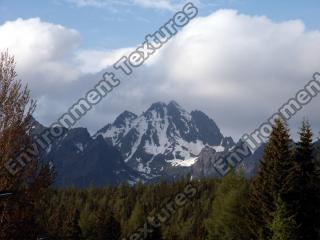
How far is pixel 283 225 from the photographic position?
3597 centimetres

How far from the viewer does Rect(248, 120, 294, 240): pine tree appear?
1564 inches

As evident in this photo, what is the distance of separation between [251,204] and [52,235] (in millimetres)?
23583

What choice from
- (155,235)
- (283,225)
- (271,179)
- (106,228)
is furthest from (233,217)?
(106,228)

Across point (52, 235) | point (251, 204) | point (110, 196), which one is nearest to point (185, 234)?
point (110, 196)

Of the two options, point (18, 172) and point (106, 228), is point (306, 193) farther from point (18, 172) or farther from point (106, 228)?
point (106, 228)

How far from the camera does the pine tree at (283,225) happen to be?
35.9 metres

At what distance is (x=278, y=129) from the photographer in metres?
42.5

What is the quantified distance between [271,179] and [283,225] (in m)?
4.90

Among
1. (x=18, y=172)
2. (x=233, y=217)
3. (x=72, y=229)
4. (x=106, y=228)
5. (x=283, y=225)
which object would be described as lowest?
(x=283, y=225)

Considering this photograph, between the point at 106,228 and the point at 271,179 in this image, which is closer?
the point at 271,179

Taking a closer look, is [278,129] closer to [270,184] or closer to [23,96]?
[270,184]

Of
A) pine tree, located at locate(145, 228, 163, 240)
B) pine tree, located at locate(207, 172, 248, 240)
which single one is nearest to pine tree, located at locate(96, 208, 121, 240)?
pine tree, located at locate(145, 228, 163, 240)

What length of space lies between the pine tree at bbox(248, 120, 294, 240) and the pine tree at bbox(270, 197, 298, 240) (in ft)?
6.53

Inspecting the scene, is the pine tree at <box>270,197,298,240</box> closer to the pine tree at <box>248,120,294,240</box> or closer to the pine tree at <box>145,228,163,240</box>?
the pine tree at <box>248,120,294,240</box>
